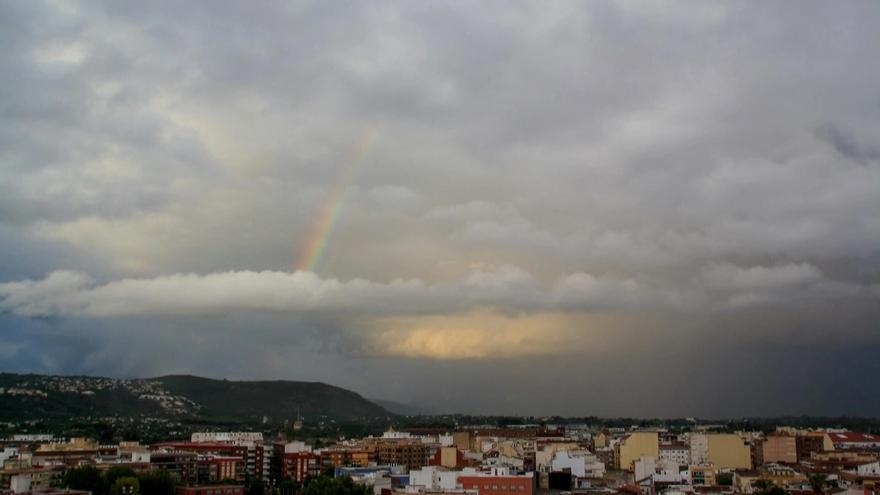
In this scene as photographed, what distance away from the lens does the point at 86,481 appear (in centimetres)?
5916

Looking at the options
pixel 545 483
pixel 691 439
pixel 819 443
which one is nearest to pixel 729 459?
pixel 691 439

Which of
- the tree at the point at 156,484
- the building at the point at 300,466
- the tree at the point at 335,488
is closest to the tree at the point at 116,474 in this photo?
the tree at the point at 156,484

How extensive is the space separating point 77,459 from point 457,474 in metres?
33.4

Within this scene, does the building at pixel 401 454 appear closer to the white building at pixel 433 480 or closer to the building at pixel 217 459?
the building at pixel 217 459

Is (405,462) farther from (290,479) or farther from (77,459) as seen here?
(77,459)

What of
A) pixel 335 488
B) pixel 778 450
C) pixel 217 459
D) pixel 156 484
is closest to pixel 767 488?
pixel 335 488

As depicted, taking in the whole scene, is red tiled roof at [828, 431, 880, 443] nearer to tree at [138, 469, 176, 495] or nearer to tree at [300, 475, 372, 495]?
tree at [300, 475, 372, 495]

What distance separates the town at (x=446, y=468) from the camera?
6009 cm

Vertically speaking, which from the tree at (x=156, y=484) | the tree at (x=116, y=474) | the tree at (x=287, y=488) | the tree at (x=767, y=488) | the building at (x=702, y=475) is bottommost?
the tree at (x=287, y=488)

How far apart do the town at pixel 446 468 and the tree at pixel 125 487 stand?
65 millimetres

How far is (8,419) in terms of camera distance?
167375 mm

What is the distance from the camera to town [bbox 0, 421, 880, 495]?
197 ft

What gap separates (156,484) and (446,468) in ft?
71.5

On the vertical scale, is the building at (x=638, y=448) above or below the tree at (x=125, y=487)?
below
